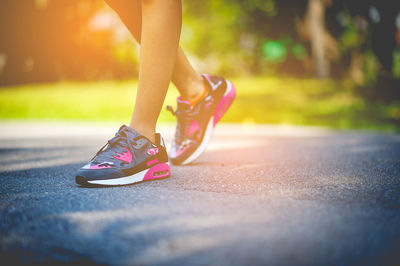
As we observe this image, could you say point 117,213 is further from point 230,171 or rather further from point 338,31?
point 338,31

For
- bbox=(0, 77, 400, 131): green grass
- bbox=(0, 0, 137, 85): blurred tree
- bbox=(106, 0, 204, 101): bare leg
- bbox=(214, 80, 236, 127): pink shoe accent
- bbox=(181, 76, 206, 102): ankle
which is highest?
bbox=(0, 0, 137, 85): blurred tree

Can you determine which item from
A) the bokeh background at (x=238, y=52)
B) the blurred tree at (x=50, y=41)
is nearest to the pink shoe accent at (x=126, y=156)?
the bokeh background at (x=238, y=52)

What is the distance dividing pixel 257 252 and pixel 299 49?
26710mm

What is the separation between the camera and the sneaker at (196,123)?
208 cm

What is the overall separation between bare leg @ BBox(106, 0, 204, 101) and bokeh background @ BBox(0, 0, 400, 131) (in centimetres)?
270

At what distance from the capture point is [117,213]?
42.6 inches

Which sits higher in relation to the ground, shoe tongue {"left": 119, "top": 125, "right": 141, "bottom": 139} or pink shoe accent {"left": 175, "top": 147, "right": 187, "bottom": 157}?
shoe tongue {"left": 119, "top": 125, "right": 141, "bottom": 139}

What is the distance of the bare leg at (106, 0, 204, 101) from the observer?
175cm

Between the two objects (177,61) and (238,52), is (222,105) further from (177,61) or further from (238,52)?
(238,52)

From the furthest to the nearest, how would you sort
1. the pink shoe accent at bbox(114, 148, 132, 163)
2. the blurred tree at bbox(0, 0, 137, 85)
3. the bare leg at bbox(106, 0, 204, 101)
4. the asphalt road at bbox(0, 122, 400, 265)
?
1. the blurred tree at bbox(0, 0, 137, 85)
2. the bare leg at bbox(106, 0, 204, 101)
3. the pink shoe accent at bbox(114, 148, 132, 163)
4. the asphalt road at bbox(0, 122, 400, 265)

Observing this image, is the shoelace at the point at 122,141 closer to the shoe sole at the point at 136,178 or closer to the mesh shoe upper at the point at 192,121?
the shoe sole at the point at 136,178

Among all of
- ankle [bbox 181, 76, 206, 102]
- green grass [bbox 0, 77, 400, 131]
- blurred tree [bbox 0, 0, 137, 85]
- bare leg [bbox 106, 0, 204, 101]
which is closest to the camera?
bare leg [bbox 106, 0, 204, 101]

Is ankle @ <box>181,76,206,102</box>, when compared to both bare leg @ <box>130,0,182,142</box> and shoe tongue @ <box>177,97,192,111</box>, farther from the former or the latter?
bare leg @ <box>130,0,182,142</box>

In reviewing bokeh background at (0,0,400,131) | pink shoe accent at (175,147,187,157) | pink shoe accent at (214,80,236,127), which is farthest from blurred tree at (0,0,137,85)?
pink shoe accent at (175,147,187,157)
